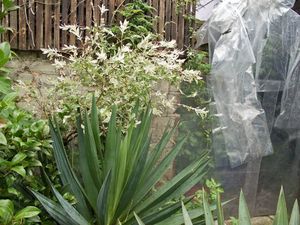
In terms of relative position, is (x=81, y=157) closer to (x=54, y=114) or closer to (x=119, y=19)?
(x=54, y=114)

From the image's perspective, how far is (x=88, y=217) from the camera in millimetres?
2145

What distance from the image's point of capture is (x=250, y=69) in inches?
128

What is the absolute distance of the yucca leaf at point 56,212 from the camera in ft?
6.43

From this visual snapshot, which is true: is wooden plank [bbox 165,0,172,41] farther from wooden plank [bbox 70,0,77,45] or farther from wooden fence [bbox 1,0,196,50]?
wooden plank [bbox 70,0,77,45]

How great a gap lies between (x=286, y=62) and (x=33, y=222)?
263 centimetres

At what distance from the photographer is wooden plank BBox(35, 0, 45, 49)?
9.31ft

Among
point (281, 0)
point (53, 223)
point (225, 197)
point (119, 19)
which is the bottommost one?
point (225, 197)

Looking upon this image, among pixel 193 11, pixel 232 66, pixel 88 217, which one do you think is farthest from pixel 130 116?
pixel 193 11

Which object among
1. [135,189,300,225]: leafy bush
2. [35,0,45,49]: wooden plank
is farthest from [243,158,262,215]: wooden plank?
[35,0,45,49]: wooden plank

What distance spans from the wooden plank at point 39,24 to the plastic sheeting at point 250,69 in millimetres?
1423

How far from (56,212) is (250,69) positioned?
2.10 m

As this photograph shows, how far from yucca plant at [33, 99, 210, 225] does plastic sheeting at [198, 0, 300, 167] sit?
1.22m

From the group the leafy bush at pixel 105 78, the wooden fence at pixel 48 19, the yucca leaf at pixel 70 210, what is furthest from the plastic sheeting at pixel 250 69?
the yucca leaf at pixel 70 210

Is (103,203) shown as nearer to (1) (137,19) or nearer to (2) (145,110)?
(2) (145,110)
